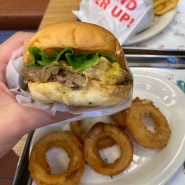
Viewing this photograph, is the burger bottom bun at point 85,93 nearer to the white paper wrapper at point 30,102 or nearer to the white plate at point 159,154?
the white paper wrapper at point 30,102

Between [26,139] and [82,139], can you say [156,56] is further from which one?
[26,139]

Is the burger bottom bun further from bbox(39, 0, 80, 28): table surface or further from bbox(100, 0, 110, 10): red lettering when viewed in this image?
bbox(39, 0, 80, 28): table surface

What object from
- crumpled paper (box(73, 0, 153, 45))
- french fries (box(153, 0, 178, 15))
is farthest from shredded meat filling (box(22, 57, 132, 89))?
french fries (box(153, 0, 178, 15))

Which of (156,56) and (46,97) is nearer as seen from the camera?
(46,97)

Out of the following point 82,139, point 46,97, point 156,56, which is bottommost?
point 82,139

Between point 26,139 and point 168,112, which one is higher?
point 168,112

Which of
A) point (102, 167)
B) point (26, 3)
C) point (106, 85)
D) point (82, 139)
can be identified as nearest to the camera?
point (106, 85)

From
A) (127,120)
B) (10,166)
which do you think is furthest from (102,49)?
(10,166)
